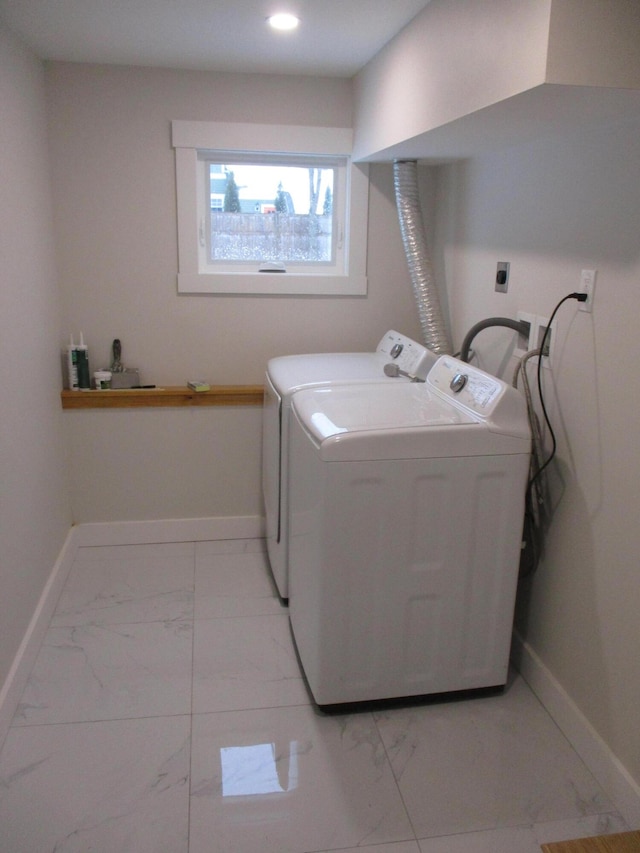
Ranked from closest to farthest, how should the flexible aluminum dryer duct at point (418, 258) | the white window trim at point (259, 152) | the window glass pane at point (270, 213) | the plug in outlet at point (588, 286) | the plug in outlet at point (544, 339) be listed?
the plug in outlet at point (588, 286) < the plug in outlet at point (544, 339) < the flexible aluminum dryer duct at point (418, 258) < the white window trim at point (259, 152) < the window glass pane at point (270, 213)

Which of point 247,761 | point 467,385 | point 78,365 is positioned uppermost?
point 467,385

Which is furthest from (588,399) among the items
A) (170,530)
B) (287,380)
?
(170,530)

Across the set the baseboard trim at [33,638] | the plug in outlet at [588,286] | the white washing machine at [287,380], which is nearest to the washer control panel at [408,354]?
the white washing machine at [287,380]

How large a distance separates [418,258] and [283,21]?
1.06m

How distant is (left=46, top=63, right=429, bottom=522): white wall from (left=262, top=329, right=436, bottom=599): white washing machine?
31 cm

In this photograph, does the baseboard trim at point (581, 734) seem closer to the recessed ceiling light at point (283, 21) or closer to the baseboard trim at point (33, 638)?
the baseboard trim at point (33, 638)

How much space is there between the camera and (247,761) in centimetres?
199

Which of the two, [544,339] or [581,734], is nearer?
[581,734]

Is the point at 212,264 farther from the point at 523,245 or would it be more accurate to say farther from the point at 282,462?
the point at 523,245

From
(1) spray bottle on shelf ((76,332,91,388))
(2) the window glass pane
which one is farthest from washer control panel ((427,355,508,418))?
(1) spray bottle on shelf ((76,332,91,388))

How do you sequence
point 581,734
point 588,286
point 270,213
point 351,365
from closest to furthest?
point 588,286, point 581,734, point 351,365, point 270,213

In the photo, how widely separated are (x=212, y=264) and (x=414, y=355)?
1128 mm

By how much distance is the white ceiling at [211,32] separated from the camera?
2.11 m

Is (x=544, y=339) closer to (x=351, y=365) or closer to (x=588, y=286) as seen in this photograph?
(x=588, y=286)
